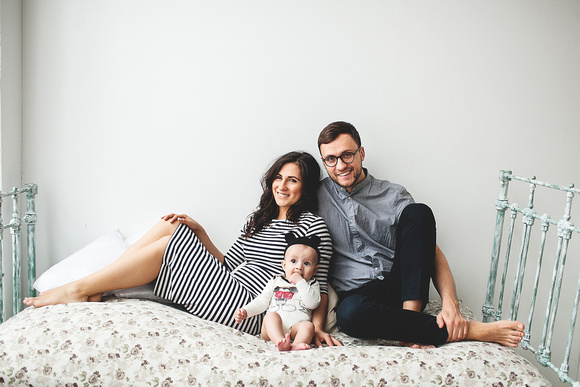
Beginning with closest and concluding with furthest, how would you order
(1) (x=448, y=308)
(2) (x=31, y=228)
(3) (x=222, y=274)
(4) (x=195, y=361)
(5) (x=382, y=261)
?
(4) (x=195, y=361), (1) (x=448, y=308), (3) (x=222, y=274), (5) (x=382, y=261), (2) (x=31, y=228)

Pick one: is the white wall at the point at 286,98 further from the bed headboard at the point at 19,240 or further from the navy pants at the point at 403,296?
the navy pants at the point at 403,296

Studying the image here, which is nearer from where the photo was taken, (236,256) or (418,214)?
(418,214)

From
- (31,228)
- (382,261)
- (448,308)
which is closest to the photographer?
(448,308)

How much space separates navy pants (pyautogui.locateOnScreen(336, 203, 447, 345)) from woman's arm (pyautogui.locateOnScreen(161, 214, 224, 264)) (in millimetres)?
638

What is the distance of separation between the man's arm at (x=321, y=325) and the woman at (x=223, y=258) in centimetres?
5

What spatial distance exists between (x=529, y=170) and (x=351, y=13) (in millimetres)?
1172

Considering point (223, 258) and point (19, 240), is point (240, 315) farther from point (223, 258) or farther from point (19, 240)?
point (19, 240)

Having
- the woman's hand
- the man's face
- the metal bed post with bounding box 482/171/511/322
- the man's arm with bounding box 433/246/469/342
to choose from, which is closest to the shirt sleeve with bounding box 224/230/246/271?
the woman's hand

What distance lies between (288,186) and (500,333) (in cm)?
104

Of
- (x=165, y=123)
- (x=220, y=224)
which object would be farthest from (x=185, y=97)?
(x=220, y=224)

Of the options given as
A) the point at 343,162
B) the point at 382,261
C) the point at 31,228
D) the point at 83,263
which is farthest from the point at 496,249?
the point at 31,228

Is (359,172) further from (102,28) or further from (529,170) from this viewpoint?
(102,28)

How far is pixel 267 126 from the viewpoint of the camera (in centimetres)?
251

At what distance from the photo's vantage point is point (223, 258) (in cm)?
242
